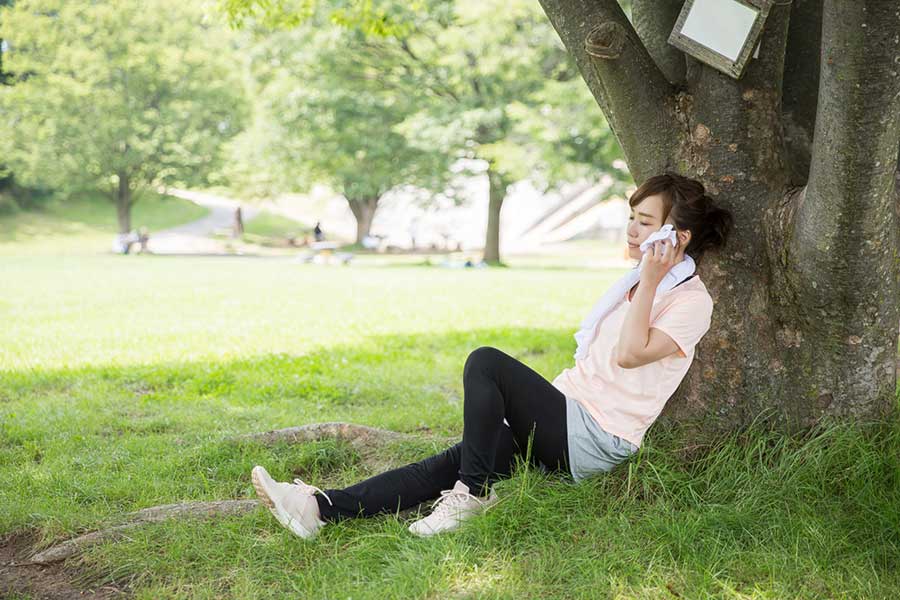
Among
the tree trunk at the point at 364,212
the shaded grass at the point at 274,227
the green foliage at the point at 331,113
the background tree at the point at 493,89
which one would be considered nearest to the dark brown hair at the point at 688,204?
the background tree at the point at 493,89

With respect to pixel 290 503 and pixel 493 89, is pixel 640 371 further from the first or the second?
pixel 493 89

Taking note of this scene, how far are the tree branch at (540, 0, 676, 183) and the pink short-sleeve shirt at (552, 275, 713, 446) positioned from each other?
2.74 ft

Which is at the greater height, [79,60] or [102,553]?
[79,60]

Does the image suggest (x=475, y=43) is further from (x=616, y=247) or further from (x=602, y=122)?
(x=616, y=247)

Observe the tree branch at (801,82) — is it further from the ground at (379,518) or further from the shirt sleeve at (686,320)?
the ground at (379,518)

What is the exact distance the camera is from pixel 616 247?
38.2 meters

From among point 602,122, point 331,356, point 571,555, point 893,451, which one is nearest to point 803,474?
point 893,451

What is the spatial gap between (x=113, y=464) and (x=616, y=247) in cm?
3500

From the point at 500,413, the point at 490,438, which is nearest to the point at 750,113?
the point at 500,413

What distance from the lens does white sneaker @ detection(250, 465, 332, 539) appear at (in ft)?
11.6

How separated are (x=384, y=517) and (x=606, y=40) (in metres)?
2.35

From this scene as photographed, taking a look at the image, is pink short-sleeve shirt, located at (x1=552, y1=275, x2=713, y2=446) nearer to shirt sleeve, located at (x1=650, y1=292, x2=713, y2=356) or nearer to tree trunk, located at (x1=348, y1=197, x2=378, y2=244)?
shirt sleeve, located at (x1=650, y1=292, x2=713, y2=356)

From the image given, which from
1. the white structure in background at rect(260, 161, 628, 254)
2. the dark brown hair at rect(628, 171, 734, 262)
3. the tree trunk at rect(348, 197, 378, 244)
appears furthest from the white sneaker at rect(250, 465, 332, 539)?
the tree trunk at rect(348, 197, 378, 244)

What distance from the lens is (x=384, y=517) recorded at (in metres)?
3.77
